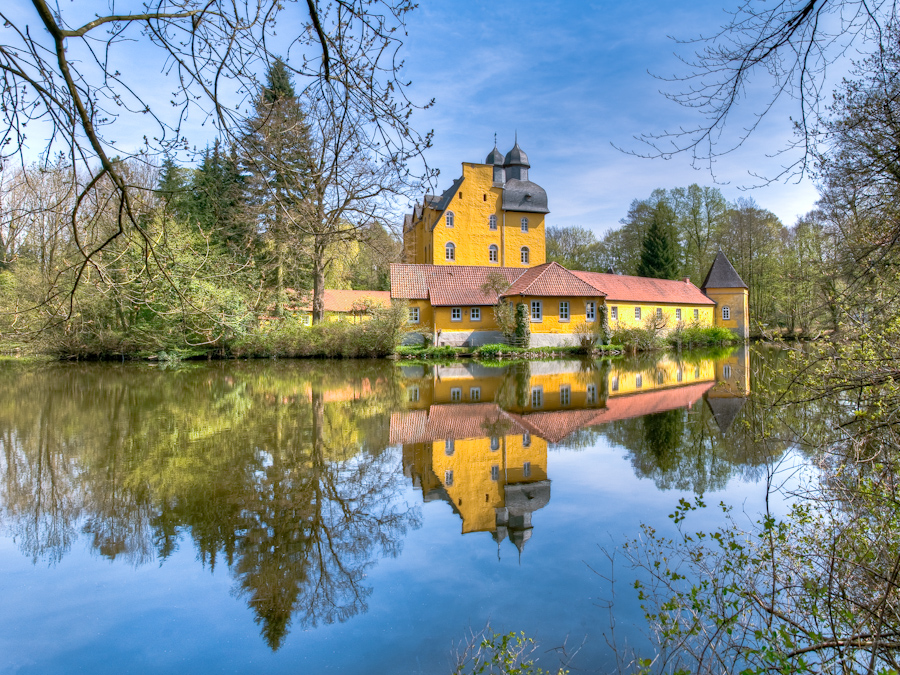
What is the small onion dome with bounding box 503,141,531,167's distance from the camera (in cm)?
3512

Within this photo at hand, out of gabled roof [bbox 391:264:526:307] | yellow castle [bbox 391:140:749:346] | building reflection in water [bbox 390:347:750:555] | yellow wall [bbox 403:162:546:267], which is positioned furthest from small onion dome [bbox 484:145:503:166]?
building reflection in water [bbox 390:347:750:555]

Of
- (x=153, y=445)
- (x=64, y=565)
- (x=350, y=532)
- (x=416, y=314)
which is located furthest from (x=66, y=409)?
(x=416, y=314)

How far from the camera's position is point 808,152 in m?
2.84

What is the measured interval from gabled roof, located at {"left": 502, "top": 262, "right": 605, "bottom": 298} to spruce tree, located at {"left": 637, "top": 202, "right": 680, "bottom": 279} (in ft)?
49.9

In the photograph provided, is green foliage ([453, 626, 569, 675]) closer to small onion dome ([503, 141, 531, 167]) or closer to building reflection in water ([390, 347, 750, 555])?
building reflection in water ([390, 347, 750, 555])

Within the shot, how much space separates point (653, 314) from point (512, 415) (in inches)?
937

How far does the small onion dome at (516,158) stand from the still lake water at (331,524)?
26553 mm

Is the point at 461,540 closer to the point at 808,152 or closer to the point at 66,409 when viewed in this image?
the point at 808,152

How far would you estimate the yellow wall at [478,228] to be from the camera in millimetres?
33344

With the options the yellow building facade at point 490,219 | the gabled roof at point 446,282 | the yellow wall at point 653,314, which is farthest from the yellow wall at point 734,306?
the gabled roof at point 446,282

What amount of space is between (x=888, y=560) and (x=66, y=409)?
14180mm

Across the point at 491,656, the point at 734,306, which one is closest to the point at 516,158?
the point at 734,306

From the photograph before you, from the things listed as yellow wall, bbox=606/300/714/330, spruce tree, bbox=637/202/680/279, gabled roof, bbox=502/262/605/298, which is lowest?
yellow wall, bbox=606/300/714/330

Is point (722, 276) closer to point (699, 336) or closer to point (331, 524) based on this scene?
point (699, 336)
